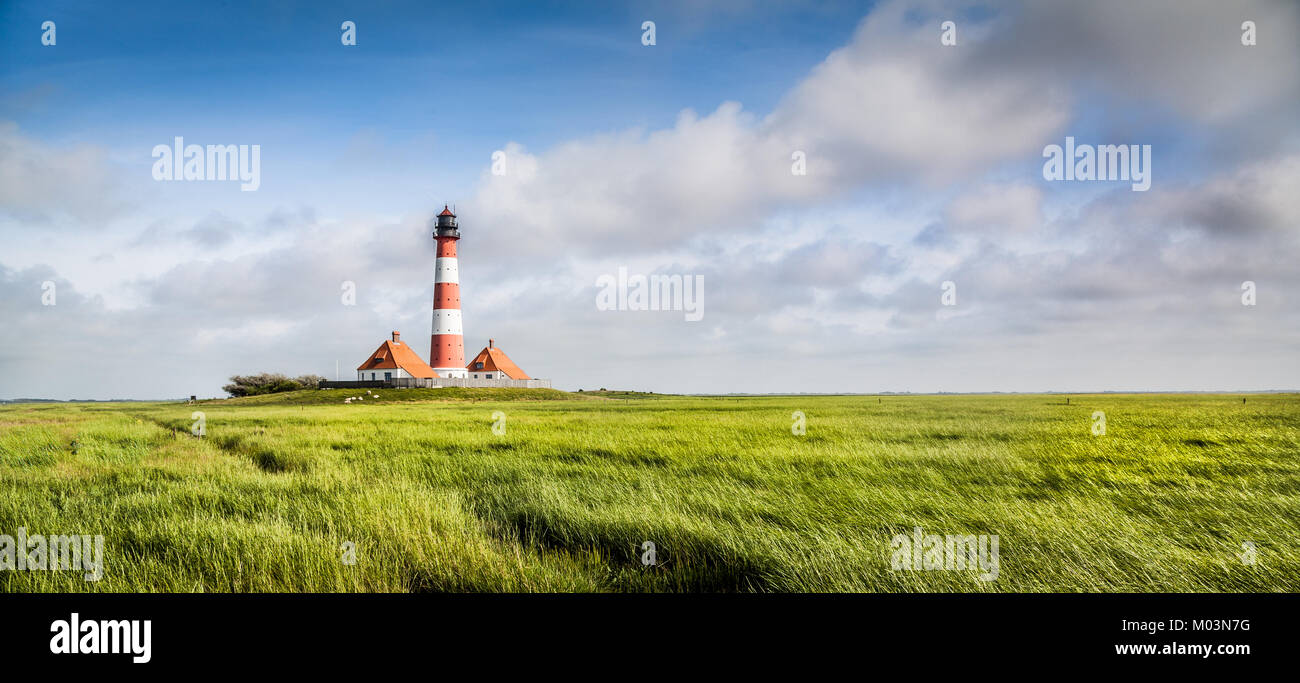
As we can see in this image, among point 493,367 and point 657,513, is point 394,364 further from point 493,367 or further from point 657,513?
point 657,513

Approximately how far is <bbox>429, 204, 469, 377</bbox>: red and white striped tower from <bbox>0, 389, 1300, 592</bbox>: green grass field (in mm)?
45784

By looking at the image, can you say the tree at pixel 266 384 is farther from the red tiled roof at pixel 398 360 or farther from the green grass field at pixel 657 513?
the green grass field at pixel 657 513

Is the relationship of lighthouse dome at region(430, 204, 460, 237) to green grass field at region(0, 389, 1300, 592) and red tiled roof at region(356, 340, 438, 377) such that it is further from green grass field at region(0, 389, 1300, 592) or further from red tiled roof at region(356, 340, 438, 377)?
green grass field at region(0, 389, 1300, 592)

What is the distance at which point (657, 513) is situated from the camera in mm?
7383

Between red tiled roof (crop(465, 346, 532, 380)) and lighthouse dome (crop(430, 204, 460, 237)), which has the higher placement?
lighthouse dome (crop(430, 204, 460, 237))

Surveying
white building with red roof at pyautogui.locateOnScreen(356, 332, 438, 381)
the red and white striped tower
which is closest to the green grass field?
the red and white striped tower

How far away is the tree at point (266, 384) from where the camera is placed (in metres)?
68.0

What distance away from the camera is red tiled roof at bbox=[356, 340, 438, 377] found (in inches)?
2581

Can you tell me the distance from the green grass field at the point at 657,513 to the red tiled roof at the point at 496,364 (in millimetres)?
58134

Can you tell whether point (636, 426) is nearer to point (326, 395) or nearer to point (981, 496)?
point (981, 496)

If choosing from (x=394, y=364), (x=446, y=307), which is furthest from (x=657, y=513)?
(x=394, y=364)

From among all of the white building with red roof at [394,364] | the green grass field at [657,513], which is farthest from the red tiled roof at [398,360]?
the green grass field at [657,513]
